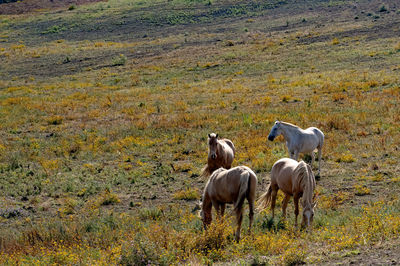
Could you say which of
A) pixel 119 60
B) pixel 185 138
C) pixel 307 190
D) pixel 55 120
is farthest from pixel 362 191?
pixel 119 60

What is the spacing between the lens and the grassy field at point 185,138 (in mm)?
8859

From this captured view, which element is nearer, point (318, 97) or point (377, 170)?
→ point (377, 170)

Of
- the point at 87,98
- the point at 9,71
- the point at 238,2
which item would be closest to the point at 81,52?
the point at 9,71

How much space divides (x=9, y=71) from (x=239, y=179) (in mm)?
45757

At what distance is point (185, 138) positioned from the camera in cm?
2105

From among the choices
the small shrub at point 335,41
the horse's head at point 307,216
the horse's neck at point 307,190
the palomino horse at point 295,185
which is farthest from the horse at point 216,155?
the small shrub at point 335,41

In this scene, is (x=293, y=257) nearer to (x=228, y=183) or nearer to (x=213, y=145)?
(x=228, y=183)

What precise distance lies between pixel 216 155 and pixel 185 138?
7.77 m

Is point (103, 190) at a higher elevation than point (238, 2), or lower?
lower

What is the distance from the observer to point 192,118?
24547 mm

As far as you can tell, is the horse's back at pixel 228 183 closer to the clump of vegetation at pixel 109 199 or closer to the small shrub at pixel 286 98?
the clump of vegetation at pixel 109 199

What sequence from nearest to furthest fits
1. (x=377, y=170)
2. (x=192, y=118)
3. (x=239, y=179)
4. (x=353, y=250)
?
(x=353, y=250) < (x=239, y=179) < (x=377, y=170) < (x=192, y=118)

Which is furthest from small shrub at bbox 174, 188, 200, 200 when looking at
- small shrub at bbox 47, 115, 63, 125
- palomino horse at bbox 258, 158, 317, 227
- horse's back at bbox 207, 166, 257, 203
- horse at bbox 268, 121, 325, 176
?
small shrub at bbox 47, 115, 63, 125

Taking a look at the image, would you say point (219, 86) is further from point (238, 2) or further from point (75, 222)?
point (238, 2)
